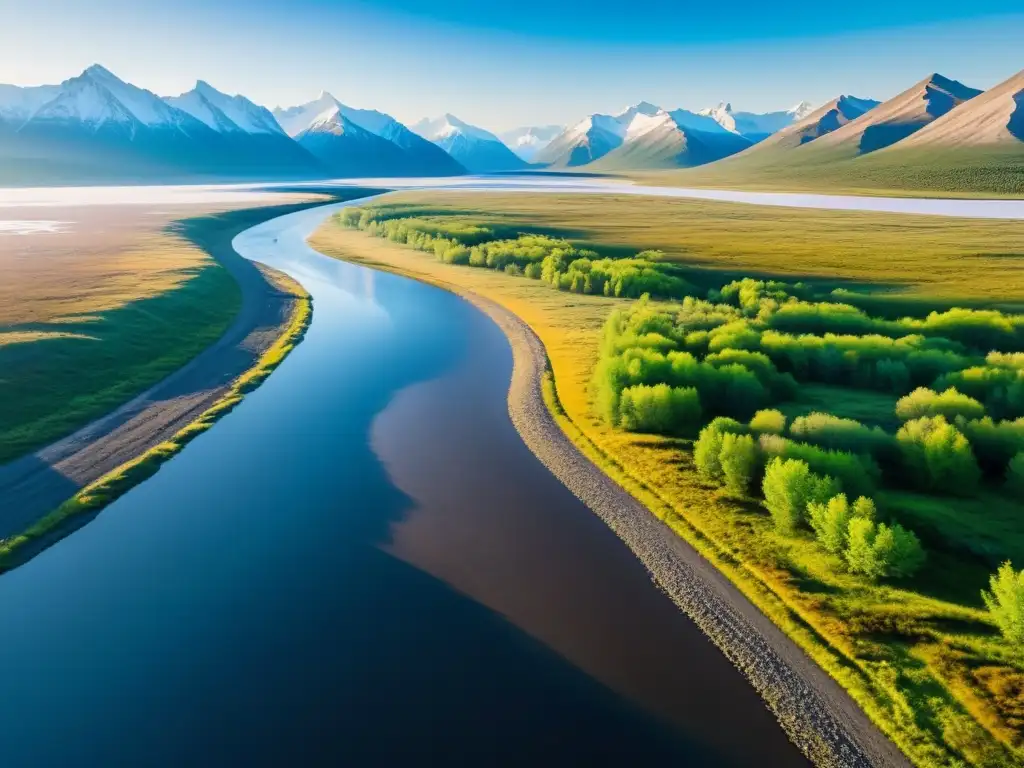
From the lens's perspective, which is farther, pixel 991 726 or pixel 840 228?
pixel 840 228

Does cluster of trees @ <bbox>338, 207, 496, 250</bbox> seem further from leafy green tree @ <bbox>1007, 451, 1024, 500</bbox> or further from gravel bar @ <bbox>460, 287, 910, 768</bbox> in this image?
leafy green tree @ <bbox>1007, 451, 1024, 500</bbox>

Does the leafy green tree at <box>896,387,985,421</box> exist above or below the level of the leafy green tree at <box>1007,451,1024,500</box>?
above

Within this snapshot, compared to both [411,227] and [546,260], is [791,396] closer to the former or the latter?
[546,260]

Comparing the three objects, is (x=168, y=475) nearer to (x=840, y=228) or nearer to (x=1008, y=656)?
(x=1008, y=656)

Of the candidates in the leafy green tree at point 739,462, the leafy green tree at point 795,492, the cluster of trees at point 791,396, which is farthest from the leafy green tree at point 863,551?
the leafy green tree at point 739,462

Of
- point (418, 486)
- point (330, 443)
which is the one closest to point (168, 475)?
point (330, 443)

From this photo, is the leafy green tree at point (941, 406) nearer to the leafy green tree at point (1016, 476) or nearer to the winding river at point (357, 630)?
the leafy green tree at point (1016, 476)

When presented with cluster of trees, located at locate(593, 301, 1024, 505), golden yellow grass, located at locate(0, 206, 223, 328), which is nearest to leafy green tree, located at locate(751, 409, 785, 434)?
cluster of trees, located at locate(593, 301, 1024, 505)
